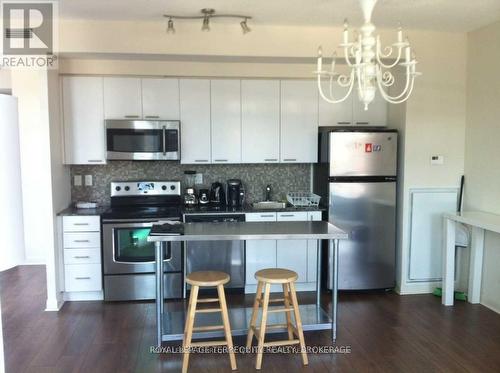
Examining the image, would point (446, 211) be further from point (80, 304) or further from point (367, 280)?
point (80, 304)

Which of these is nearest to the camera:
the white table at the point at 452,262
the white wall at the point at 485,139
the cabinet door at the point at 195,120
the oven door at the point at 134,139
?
the white wall at the point at 485,139

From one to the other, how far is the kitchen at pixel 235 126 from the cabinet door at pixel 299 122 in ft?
0.04

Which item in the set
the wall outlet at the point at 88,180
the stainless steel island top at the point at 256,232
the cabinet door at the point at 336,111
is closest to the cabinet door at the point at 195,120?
the wall outlet at the point at 88,180

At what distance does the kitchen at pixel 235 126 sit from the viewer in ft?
13.5

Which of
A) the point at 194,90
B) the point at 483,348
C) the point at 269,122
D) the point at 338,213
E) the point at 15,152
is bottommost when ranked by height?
the point at 483,348

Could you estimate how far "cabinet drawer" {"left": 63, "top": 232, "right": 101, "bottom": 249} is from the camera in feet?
14.1

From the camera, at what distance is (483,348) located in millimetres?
3346

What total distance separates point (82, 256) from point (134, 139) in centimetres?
125

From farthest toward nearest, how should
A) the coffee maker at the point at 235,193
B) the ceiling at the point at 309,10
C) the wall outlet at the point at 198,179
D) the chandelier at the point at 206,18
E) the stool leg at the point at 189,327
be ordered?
the wall outlet at the point at 198,179, the coffee maker at the point at 235,193, the chandelier at the point at 206,18, the ceiling at the point at 309,10, the stool leg at the point at 189,327

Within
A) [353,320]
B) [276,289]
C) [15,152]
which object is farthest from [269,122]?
[15,152]

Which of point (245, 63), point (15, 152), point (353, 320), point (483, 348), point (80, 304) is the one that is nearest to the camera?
point (15, 152)

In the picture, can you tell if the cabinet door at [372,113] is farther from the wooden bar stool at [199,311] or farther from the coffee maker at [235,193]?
the wooden bar stool at [199,311]

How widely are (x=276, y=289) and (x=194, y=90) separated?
7.31ft

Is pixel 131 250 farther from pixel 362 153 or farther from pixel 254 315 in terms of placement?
pixel 362 153
